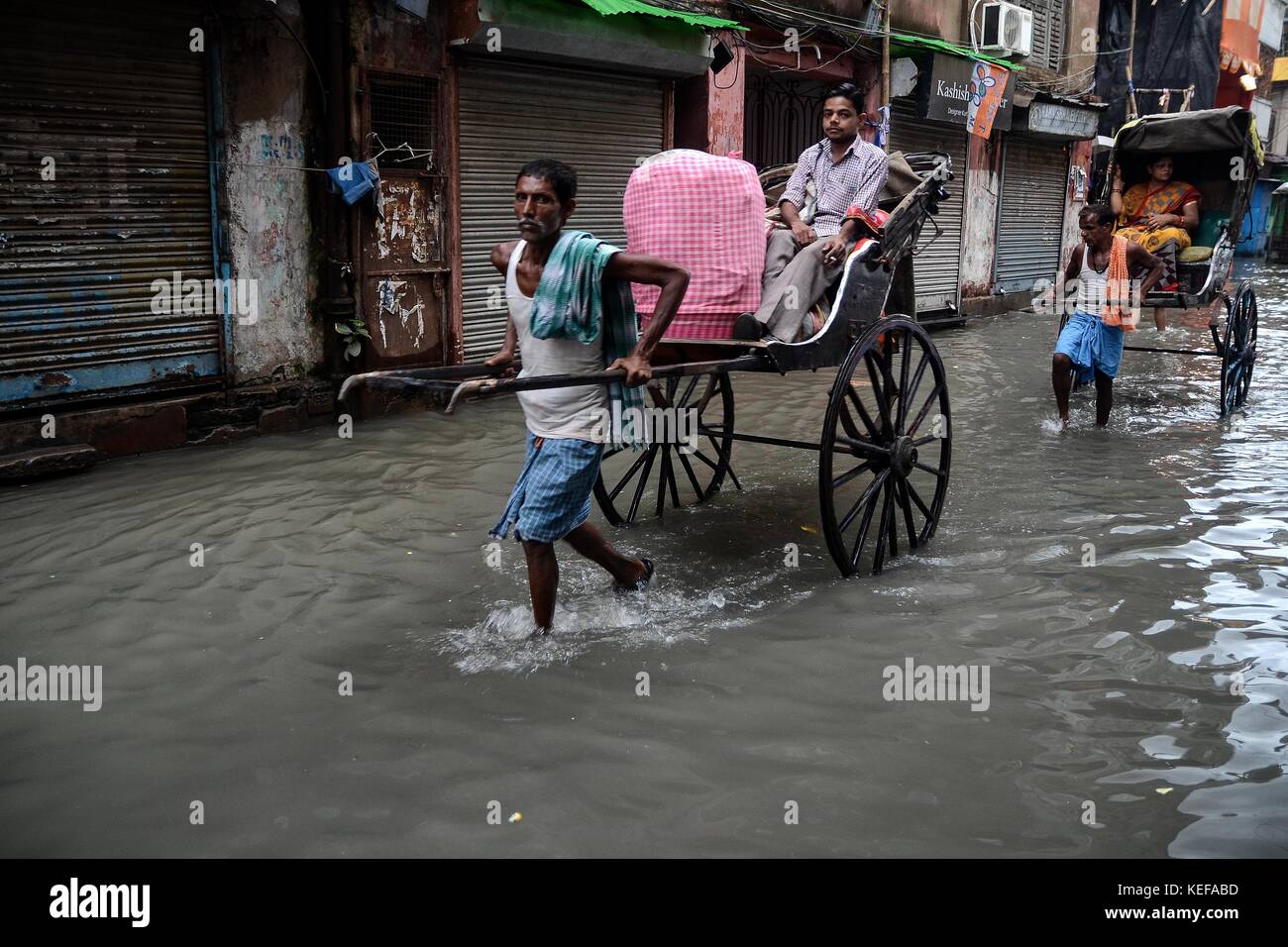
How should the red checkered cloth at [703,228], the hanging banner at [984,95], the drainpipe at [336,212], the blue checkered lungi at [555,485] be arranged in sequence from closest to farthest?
the blue checkered lungi at [555,485] < the red checkered cloth at [703,228] < the drainpipe at [336,212] < the hanging banner at [984,95]

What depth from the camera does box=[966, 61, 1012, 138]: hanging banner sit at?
47.8 feet

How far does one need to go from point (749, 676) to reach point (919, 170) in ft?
11.0

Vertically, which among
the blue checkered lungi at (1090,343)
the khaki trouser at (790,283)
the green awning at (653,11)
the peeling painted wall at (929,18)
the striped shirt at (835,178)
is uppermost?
the peeling painted wall at (929,18)

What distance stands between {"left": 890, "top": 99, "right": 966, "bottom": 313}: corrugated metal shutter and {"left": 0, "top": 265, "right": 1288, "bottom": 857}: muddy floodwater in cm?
902

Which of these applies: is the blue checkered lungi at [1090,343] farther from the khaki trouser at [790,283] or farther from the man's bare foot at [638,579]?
the man's bare foot at [638,579]

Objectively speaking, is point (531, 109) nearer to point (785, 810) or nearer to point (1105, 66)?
point (785, 810)

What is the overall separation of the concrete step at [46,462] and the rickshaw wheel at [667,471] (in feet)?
10.4

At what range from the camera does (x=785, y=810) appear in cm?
297

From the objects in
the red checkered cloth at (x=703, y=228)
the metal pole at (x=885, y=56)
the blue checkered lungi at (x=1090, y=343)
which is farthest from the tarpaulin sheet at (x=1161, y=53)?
the red checkered cloth at (x=703, y=228)

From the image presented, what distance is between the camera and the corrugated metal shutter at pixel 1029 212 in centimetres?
1731

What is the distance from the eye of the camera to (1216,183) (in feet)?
34.6

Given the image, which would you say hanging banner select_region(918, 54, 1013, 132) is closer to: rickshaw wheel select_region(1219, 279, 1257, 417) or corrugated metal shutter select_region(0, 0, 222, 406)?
rickshaw wheel select_region(1219, 279, 1257, 417)
